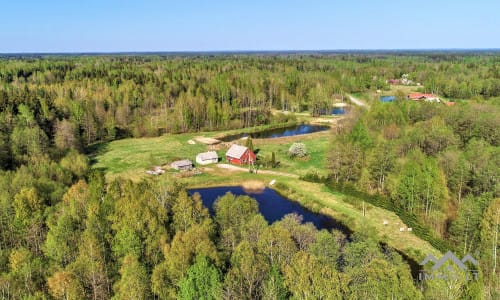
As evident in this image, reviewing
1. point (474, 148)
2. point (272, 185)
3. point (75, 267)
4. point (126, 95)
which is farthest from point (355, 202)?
point (126, 95)

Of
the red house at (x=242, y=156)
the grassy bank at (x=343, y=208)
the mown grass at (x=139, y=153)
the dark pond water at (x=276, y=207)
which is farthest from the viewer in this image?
the red house at (x=242, y=156)

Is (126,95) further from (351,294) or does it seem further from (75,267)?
(351,294)

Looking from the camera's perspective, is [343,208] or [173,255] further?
[343,208]

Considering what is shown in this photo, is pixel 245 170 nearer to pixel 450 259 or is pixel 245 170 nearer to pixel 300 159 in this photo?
pixel 300 159

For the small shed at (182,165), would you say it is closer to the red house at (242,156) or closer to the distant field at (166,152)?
the distant field at (166,152)

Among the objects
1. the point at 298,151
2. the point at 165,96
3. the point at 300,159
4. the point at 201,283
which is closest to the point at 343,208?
the point at 300,159

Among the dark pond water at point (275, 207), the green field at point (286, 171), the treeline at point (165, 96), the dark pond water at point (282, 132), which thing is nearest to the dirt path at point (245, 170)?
the green field at point (286, 171)

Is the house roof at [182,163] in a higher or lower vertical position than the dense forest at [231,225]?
lower

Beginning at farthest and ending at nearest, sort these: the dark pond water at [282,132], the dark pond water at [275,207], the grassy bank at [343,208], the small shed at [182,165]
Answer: the dark pond water at [282,132] < the small shed at [182,165] < the dark pond water at [275,207] < the grassy bank at [343,208]
